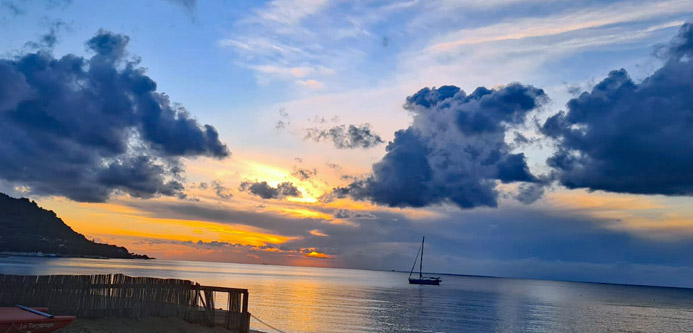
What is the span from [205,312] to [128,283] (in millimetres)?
4813

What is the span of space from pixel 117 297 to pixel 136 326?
188cm

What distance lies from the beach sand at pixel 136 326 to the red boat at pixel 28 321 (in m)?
2.52

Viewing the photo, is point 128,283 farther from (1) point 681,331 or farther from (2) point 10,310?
(1) point 681,331

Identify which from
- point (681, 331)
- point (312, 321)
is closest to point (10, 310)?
point (312, 321)

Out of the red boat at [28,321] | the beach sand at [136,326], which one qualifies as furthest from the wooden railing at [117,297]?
the red boat at [28,321]

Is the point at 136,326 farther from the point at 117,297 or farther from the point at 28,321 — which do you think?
the point at 28,321

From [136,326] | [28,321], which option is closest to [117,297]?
[136,326]

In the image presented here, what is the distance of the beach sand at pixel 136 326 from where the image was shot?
25109mm

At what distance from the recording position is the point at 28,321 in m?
20.6

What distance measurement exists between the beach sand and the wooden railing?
0.38m

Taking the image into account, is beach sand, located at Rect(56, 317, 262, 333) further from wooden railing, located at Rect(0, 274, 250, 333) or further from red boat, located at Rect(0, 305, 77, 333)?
red boat, located at Rect(0, 305, 77, 333)

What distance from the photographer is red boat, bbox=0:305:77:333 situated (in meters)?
20.0

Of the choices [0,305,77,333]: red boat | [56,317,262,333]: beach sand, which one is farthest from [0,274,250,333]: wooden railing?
[0,305,77,333]: red boat

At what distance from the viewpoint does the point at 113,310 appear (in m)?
27.2
